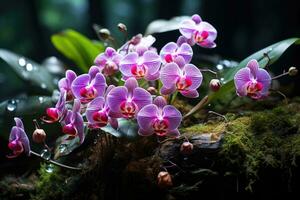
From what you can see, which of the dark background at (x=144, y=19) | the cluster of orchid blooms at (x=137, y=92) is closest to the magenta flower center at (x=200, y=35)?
the cluster of orchid blooms at (x=137, y=92)

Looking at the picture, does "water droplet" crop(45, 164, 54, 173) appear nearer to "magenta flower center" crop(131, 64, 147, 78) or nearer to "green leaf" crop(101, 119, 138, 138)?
"green leaf" crop(101, 119, 138, 138)

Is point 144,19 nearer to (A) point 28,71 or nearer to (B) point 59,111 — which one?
(A) point 28,71

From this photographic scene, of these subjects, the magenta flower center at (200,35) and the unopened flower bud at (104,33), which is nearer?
the magenta flower center at (200,35)

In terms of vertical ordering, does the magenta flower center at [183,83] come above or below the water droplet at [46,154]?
above

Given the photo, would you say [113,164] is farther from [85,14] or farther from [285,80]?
[85,14]

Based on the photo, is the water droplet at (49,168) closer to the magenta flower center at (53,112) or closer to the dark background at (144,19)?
the magenta flower center at (53,112)

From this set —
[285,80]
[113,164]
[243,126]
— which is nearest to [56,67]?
[113,164]

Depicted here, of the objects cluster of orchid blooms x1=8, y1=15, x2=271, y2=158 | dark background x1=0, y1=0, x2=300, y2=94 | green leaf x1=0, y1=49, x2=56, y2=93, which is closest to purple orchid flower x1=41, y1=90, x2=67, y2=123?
cluster of orchid blooms x1=8, y1=15, x2=271, y2=158
